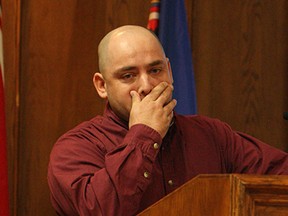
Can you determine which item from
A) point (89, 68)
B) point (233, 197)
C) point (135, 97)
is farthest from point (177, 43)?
point (233, 197)

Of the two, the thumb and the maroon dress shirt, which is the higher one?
the thumb

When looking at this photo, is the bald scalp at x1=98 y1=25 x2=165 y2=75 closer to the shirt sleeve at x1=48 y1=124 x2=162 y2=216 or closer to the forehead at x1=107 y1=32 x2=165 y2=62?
the forehead at x1=107 y1=32 x2=165 y2=62

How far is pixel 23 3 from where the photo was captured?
2.39m

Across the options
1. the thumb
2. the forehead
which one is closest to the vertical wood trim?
the forehead

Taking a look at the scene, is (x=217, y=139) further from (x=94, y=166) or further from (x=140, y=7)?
(x=140, y=7)

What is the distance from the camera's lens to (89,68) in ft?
8.16

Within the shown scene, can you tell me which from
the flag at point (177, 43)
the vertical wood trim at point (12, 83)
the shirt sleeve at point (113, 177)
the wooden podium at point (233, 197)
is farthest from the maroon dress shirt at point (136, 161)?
the vertical wood trim at point (12, 83)

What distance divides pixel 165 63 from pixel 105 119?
238mm

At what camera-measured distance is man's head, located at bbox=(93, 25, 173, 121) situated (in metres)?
1.54

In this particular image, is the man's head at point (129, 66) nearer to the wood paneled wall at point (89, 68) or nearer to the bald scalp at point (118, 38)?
the bald scalp at point (118, 38)

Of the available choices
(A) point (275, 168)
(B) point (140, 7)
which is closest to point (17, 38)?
(B) point (140, 7)

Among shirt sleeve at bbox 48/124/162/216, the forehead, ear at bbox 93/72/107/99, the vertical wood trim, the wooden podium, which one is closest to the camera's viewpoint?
the wooden podium

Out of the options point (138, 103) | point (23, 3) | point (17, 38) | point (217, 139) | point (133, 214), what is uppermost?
point (23, 3)

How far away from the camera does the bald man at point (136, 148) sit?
127 centimetres
